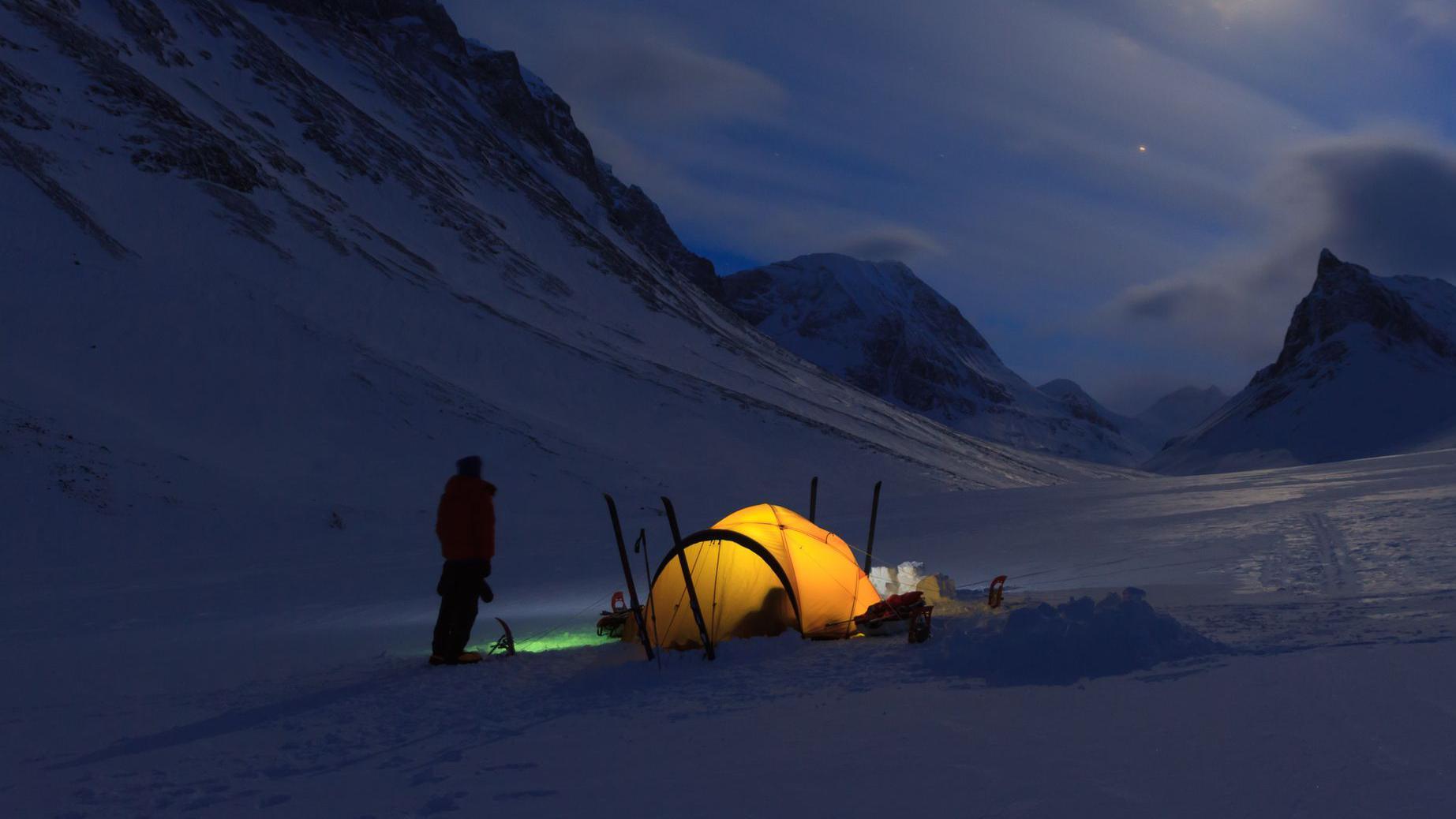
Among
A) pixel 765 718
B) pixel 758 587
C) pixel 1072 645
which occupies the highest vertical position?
pixel 758 587

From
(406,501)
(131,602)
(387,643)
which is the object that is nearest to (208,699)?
(387,643)

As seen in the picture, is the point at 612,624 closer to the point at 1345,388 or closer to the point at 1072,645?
the point at 1072,645

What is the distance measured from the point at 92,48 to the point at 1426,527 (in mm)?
68618

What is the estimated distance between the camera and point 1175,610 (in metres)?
10.2

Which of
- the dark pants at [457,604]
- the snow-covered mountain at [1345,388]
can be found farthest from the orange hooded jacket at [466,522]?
the snow-covered mountain at [1345,388]

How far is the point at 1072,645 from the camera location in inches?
318

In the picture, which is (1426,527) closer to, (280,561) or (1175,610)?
(1175,610)

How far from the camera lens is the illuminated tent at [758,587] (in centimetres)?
1066

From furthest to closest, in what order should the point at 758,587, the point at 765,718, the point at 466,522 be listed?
the point at 758,587 → the point at 466,522 → the point at 765,718

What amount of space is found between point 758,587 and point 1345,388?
16035 centimetres

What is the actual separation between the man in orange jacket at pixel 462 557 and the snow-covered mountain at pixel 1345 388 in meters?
129

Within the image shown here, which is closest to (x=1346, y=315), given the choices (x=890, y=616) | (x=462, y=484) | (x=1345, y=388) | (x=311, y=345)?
(x=1345, y=388)

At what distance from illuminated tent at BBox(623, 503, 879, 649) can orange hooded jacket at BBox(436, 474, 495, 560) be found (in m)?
1.94

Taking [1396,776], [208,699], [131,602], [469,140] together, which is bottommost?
[1396,776]
